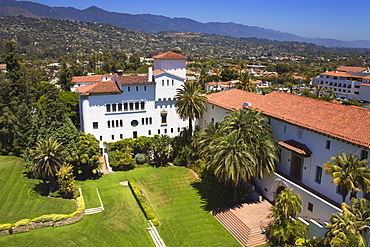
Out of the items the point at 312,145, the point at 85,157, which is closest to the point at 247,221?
the point at 312,145

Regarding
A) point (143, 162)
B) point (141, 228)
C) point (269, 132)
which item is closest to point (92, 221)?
point (141, 228)

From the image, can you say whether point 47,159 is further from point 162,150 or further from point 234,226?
point 234,226

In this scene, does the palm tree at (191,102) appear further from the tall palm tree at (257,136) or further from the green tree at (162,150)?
the tall palm tree at (257,136)

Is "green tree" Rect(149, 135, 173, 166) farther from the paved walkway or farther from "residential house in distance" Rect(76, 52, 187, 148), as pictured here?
the paved walkway

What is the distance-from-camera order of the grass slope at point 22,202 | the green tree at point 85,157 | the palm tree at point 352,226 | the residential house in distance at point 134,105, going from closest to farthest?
the palm tree at point 352,226 < the grass slope at point 22,202 < the green tree at point 85,157 < the residential house in distance at point 134,105

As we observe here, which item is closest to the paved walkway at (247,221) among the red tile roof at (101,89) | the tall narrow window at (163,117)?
the tall narrow window at (163,117)

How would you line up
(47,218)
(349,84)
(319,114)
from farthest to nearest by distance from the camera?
(349,84), (319,114), (47,218)
